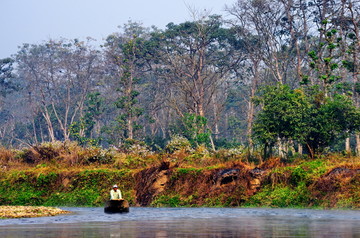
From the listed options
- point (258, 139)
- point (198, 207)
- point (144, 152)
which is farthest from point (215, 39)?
point (198, 207)

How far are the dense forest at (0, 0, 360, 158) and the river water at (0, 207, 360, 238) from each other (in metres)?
8.94

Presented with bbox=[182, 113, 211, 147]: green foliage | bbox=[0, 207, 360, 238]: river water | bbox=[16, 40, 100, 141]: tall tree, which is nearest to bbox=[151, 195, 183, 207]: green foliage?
bbox=[0, 207, 360, 238]: river water

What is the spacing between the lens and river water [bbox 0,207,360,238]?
18.8m

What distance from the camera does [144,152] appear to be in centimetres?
4369

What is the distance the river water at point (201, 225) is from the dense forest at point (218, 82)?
8.94 meters

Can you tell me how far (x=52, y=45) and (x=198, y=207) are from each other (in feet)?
195

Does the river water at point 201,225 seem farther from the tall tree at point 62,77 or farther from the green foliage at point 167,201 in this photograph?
the tall tree at point 62,77

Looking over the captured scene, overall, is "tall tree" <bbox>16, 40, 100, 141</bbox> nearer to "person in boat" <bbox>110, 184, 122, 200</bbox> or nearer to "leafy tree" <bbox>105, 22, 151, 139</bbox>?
"leafy tree" <bbox>105, 22, 151, 139</bbox>

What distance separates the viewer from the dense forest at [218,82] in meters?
37.9

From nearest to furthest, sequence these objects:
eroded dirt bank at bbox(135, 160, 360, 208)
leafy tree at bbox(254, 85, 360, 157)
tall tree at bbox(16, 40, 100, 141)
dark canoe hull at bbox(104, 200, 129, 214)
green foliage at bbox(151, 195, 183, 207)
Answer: dark canoe hull at bbox(104, 200, 129, 214), eroded dirt bank at bbox(135, 160, 360, 208), green foliage at bbox(151, 195, 183, 207), leafy tree at bbox(254, 85, 360, 157), tall tree at bbox(16, 40, 100, 141)

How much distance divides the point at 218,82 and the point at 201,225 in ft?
157

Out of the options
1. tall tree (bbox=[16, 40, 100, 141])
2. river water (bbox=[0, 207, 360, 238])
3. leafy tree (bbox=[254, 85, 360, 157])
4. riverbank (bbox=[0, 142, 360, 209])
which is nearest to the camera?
river water (bbox=[0, 207, 360, 238])

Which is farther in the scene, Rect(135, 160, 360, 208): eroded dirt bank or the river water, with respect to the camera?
Rect(135, 160, 360, 208): eroded dirt bank

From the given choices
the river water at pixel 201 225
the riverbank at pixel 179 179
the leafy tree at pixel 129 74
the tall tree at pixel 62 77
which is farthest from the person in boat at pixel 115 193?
the tall tree at pixel 62 77
